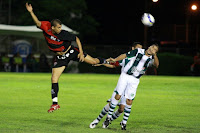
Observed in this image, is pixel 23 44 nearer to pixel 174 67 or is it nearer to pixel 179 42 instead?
pixel 174 67

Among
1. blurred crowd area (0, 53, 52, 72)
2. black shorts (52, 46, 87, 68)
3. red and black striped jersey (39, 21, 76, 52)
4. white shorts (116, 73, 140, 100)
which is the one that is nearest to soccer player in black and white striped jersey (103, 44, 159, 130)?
white shorts (116, 73, 140, 100)

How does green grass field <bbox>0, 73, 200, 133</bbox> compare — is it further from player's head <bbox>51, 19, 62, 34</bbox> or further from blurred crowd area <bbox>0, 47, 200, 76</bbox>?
blurred crowd area <bbox>0, 47, 200, 76</bbox>

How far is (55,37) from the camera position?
1143cm

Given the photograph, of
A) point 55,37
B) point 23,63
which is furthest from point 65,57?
point 23,63

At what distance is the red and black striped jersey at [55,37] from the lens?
449 inches

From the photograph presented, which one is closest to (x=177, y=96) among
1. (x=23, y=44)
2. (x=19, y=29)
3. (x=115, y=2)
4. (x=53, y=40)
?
(x=53, y=40)

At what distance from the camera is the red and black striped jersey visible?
37.4ft

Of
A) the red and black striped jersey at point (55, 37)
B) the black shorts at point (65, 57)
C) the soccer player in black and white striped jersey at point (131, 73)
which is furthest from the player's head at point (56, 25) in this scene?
the soccer player in black and white striped jersey at point (131, 73)

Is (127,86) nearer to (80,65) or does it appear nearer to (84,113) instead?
(84,113)

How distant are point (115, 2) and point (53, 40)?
165 feet

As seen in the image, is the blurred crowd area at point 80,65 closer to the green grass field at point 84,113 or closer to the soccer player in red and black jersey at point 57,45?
the green grass field at point 84,113

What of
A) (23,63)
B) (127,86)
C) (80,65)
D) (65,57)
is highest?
(65,57)

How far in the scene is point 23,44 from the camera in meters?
41.2

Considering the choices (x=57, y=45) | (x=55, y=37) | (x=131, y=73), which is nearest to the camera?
(x=131, y=73)
